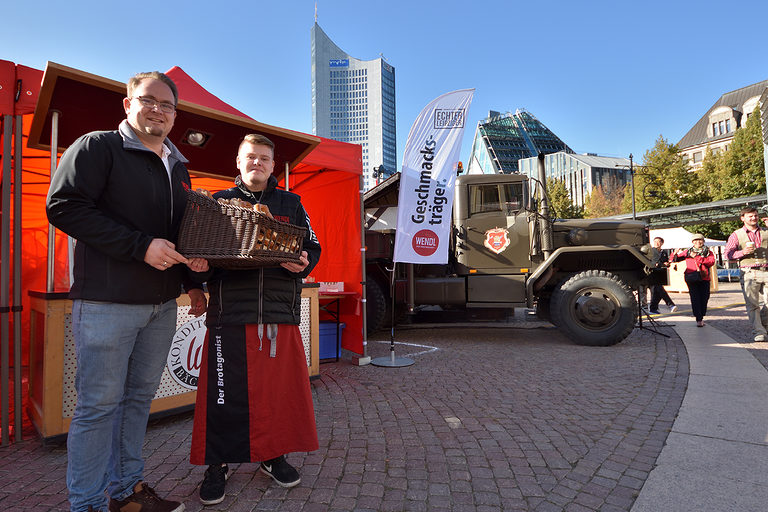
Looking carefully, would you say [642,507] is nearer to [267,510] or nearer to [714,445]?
[714,445]

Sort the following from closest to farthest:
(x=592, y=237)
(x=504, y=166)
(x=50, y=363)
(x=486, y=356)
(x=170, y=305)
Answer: (x=170, y=305), (x=50, y=363), (x=486, y=356), (x=592, y=237), (x=504, y=166)

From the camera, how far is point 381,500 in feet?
6.55

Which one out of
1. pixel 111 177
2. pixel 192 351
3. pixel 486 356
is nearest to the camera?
pixel 111 177

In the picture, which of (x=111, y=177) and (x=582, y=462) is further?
Answer: (x=582, y=462)

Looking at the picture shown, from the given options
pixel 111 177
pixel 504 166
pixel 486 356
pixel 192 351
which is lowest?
pixel 486 356

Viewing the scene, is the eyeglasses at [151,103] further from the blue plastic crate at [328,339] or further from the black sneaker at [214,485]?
the blue plastic crate at [328,339]

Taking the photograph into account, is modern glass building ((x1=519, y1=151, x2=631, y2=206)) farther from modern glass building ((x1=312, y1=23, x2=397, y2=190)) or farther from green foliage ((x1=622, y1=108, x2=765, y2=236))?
green foliage ((x1=622, y1=108, x2=765, y2=236))

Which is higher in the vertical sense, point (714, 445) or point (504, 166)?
point (504, 166)

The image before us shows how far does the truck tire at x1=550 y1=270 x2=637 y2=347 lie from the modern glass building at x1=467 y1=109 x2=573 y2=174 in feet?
25.6

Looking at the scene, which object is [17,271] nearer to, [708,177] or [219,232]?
[219,232]

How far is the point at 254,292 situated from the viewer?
6.59 ft

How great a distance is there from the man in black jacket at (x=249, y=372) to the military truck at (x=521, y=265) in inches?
160

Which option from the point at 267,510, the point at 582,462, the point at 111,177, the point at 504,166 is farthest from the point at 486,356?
the point at 504,166

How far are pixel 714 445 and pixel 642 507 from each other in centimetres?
104
